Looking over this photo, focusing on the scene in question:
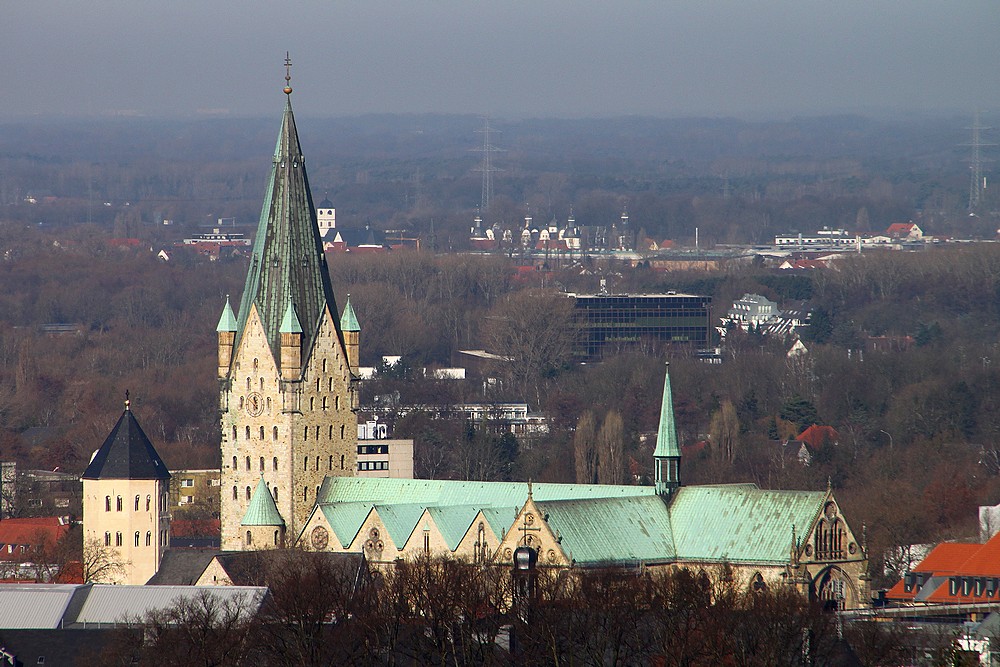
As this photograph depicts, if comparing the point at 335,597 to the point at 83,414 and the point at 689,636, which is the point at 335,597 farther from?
the point at 83,414

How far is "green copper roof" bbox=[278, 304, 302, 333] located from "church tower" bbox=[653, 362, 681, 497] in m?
10.3

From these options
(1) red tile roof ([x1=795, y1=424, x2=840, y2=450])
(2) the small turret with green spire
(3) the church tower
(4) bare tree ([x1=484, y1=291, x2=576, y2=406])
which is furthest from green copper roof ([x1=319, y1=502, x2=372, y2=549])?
(4) bare tree ([x1=484, y1=291, x2=576, y2=406])

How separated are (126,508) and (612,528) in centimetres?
1394

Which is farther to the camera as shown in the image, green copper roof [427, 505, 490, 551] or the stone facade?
the stone facade

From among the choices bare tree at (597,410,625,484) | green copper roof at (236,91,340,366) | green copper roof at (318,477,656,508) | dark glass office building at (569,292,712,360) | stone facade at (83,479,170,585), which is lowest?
dark glass office building at (569,292,712,360)

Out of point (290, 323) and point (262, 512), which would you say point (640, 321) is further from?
point (262, 512)

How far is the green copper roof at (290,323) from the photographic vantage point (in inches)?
3211

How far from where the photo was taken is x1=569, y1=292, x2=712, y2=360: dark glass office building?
612 feet

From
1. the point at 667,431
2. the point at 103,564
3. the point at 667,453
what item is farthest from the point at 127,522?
the point at 667,431

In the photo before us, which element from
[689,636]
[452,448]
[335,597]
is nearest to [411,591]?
[335,597]

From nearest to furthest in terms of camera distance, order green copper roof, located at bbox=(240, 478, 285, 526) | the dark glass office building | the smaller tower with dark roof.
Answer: the smaller tower with dark roof
green copper roof, located at bbox=(240, 478, 285, 526)
the dark glass office building

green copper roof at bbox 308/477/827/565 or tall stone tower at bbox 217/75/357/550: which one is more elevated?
tall stone tower at bbox 217/75/357/550

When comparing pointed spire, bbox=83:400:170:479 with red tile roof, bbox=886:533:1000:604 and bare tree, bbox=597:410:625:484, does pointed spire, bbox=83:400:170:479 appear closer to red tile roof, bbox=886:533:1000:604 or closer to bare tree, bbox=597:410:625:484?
red tile roof, bbox=886:533:1000:604

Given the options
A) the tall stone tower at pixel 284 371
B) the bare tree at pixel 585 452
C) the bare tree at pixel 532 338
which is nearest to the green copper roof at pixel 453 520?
the tall stone tower at pixel 284 371
